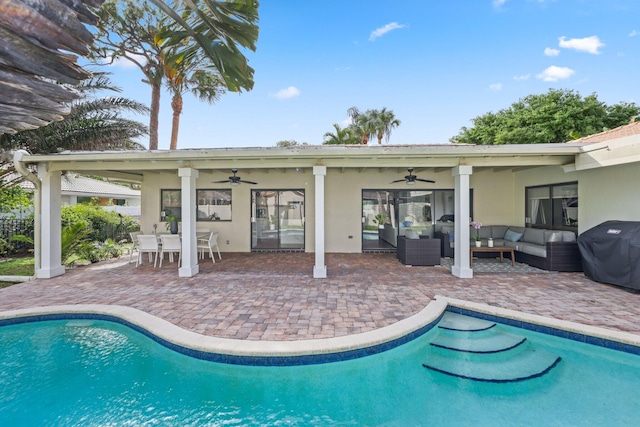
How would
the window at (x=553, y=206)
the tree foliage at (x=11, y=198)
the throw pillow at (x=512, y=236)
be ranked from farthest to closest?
the throw pillow at (x=512, y=236)
the tree foliage at (x=11, y=198)
the window at (x=553, y=206)

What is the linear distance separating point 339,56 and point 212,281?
948 centimetres

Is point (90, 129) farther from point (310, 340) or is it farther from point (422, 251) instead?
point (422, 251)

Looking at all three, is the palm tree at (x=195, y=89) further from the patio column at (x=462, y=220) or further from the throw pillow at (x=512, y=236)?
the throw pillow at (x=512, y=236)

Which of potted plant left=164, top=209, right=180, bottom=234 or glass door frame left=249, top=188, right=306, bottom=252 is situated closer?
potted plant left=164, top=209, right=180, bottom=234

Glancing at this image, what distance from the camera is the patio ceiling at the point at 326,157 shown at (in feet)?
22.0

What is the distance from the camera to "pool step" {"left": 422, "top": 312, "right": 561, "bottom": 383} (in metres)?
3.89

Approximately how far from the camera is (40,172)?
7.61 m

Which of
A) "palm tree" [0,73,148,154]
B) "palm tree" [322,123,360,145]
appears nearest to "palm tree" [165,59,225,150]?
"palm tree" [0,73,148,154]

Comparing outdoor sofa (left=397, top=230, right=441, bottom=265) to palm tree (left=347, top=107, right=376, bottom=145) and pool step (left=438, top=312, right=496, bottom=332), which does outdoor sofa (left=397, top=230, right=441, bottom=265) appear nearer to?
pool step (left=438, top=312, right=496, bottom=332)

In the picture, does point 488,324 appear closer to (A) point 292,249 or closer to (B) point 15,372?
(B) point 15,372

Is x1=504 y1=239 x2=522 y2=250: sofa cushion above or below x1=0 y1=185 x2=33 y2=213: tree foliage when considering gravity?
below

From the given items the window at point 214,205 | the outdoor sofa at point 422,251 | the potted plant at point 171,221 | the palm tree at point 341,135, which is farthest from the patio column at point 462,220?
the palm tree at point 341,135

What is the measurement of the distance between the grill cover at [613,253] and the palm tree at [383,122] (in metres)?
22.8

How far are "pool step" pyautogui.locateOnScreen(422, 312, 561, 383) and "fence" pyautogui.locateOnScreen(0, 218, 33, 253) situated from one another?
14.1 meters
